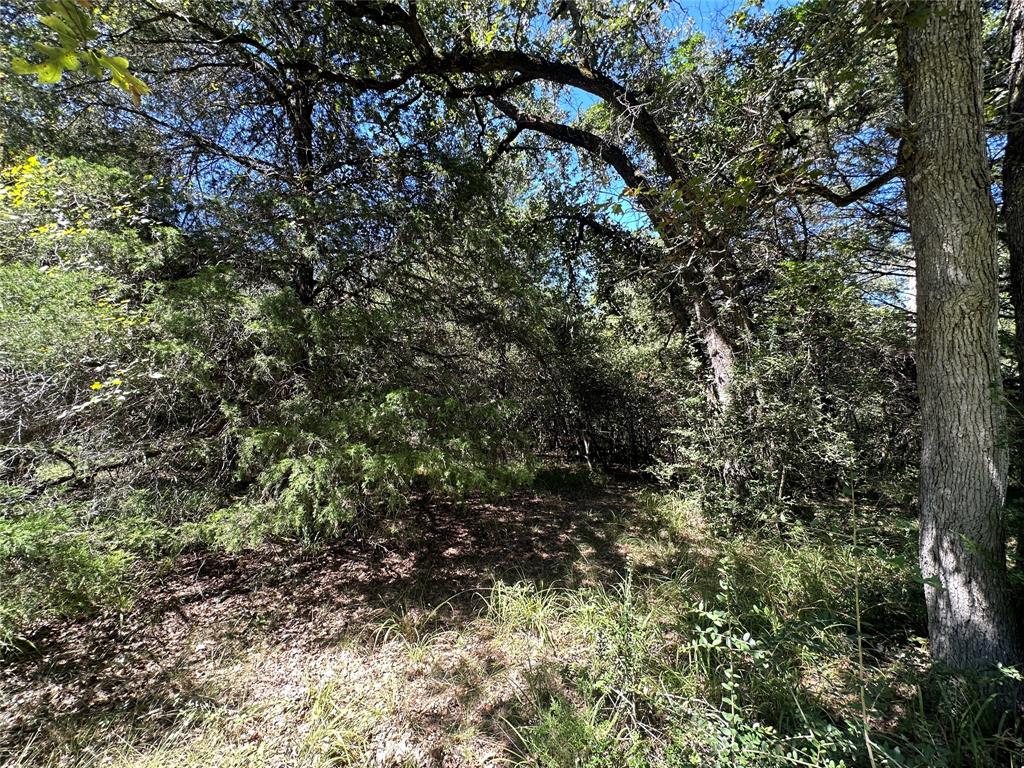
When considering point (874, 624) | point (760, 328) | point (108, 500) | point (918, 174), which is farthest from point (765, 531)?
point (108, 500)

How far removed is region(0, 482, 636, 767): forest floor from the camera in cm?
221

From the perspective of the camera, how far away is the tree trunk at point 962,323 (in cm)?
208

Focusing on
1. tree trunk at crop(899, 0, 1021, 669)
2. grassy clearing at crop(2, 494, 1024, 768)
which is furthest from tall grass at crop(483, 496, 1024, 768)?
tree trunk at crop(899, 0, 1021, 669)

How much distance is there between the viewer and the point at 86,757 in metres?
2.13

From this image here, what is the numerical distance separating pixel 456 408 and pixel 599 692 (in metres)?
2.26

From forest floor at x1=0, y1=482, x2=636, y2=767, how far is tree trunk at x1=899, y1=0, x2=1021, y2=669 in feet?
8.03

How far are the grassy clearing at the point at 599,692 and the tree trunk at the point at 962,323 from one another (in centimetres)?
27

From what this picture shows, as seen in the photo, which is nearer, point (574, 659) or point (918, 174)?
point (918, 174)

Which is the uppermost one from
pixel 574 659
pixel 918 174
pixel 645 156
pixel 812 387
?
pixel 645 156

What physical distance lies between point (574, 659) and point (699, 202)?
3301mm

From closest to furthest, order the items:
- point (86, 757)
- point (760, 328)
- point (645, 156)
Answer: point (86, 757)
point (760, 328)
point (645, 156)

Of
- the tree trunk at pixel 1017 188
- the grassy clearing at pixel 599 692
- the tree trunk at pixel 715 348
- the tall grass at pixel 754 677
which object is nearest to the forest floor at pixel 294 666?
the grassy clearing at pixel 599 692

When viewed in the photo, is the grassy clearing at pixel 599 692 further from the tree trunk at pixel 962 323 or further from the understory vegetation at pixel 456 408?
the tree trunk at pixel 962 323

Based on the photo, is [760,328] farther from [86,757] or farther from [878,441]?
[86,757]
